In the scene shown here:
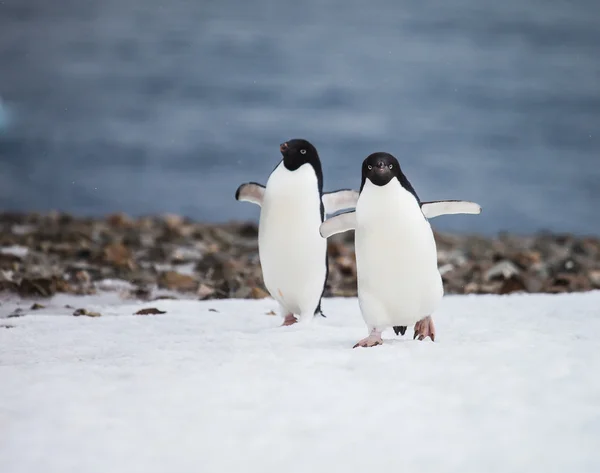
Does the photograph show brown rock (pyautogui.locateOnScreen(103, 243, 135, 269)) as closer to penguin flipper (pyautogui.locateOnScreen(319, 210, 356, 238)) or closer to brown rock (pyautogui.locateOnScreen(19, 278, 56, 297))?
brown rock (pyautogui.locateOnScreen(19, 278, 56, 297))

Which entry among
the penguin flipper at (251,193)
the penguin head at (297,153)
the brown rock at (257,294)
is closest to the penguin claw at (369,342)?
the penguin head at (297,153)

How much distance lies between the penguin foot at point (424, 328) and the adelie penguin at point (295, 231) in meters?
0.82

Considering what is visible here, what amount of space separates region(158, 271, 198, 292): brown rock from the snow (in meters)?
2.69

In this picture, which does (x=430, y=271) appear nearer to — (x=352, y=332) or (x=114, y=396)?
(x=352, y=332)

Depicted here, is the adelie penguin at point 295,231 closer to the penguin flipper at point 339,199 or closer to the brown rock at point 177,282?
the penguin flipper at point 339,199

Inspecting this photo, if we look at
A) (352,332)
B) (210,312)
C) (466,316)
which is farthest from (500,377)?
(210,312)

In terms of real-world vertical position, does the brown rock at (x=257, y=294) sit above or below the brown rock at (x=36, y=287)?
below

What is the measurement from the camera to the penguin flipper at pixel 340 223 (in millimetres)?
3410

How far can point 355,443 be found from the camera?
2.17 meters

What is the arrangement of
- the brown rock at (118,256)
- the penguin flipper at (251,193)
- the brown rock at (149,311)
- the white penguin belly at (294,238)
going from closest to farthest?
the white penguin belly at (294,238)
the penguin flipper at (251,193)
the brown rock at (149,311)
the brown rock at (118,256)

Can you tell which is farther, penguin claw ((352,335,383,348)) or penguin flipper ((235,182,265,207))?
penguin flipper ((235,182,265,207))

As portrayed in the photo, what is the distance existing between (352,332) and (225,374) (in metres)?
1.02

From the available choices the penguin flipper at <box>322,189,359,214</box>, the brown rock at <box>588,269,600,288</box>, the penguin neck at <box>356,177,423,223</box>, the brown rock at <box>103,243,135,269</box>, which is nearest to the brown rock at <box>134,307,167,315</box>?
the penguin flipper at <box>322,189,359,214</box>

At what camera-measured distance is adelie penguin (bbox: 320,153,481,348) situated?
10.6 feet
